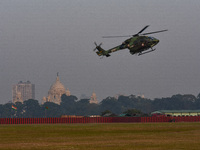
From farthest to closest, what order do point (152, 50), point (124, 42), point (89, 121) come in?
point (89, 121), point (124, 42), point (152, 50)

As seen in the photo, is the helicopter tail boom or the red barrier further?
the red barrier

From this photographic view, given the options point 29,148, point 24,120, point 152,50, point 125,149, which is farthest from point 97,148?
point 24,120

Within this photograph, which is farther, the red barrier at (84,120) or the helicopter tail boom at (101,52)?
the red barrier at (84,120)

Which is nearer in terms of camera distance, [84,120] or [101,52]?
[101,52]

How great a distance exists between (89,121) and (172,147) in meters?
83.9

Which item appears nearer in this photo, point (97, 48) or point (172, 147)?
point (172, 147)

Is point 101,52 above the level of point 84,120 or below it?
above

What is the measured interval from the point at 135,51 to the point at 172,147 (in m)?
40.8

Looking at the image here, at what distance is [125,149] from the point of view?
34.3 meters

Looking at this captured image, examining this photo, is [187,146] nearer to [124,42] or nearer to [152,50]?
[152,50]

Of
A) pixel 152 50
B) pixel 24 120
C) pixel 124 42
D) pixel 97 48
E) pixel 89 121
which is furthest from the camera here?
pixel 89 121

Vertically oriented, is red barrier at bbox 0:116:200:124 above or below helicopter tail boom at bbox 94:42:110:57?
below

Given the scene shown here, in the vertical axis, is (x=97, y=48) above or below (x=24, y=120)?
above

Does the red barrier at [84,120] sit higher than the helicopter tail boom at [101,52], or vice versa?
the helicopter tail boom at [101,52]
